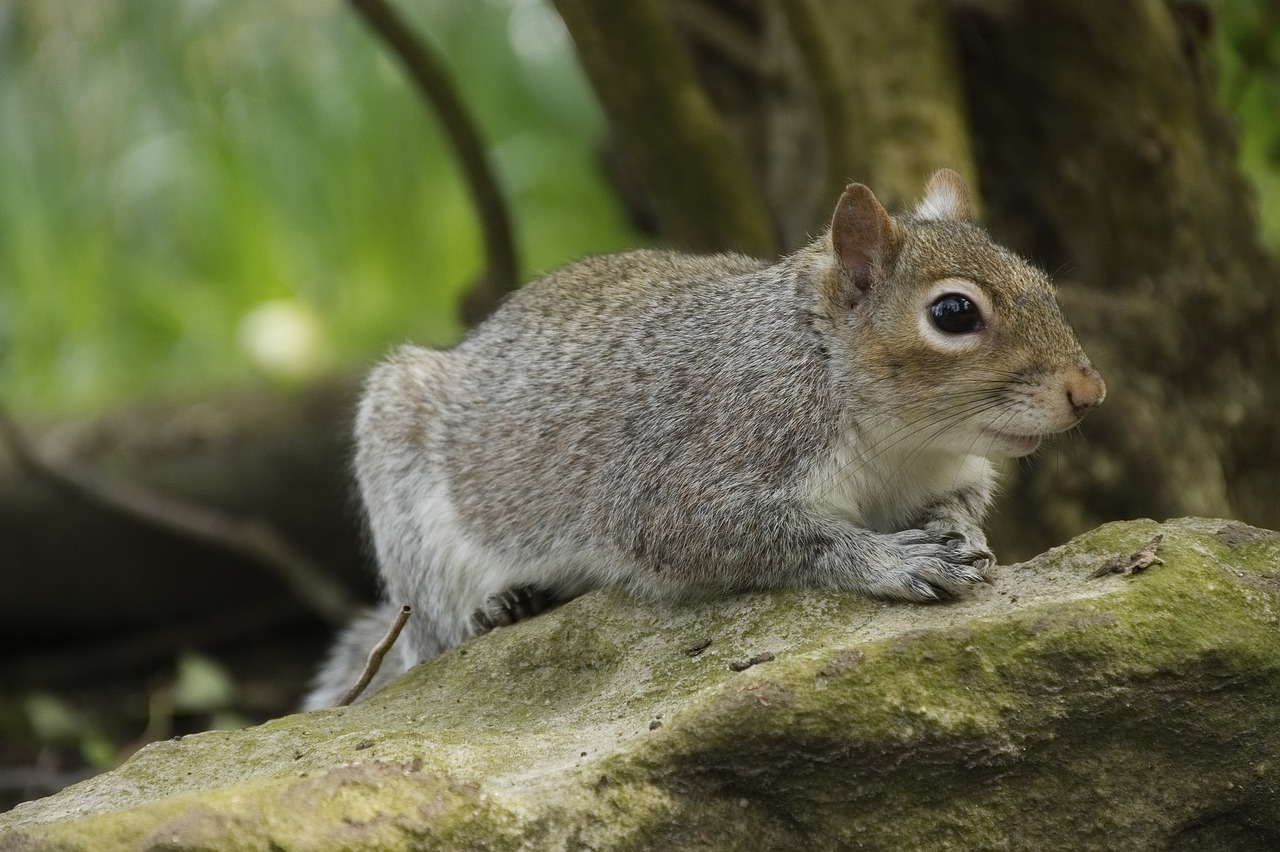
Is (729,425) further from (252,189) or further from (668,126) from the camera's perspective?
(252,189)

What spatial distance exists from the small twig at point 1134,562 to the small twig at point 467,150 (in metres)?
2.84

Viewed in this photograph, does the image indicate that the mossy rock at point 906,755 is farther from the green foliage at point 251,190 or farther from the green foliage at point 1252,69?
the green foliage at point 251,190

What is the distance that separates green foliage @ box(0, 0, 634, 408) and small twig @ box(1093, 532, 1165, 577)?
14.8 ft

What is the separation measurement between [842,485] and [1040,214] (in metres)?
2.66

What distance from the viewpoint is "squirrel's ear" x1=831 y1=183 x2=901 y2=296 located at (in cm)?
336

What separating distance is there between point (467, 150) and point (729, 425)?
269cm

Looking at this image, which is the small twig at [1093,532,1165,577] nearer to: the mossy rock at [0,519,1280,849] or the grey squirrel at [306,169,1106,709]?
the mossy rock at [0,519,1280,849]

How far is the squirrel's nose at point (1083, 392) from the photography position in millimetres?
3105

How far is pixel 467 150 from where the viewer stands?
5805 millimetres

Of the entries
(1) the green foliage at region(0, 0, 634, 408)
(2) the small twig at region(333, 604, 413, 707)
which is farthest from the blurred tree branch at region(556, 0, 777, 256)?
(1) the green foliage at region(0, 0, 634, 408)

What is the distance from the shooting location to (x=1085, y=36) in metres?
5.33

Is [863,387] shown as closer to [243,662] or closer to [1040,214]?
[1040,214]

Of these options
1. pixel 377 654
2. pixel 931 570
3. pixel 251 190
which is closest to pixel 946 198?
pixel 931 570

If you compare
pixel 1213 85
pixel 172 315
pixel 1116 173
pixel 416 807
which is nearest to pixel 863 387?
pixel 416 807
